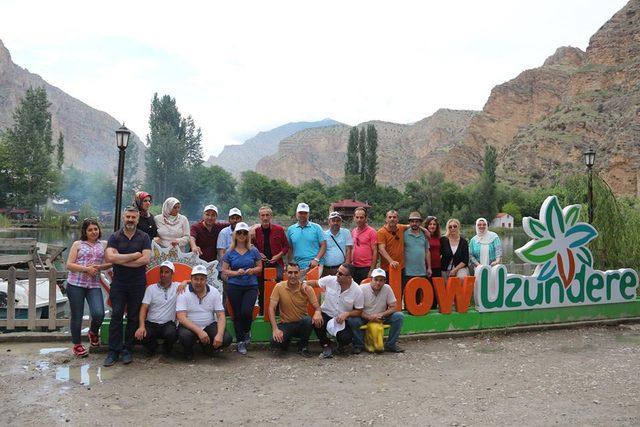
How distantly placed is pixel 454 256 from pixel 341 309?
221cm

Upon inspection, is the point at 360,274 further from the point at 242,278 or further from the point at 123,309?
the point at 123,309

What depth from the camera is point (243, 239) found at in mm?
6602

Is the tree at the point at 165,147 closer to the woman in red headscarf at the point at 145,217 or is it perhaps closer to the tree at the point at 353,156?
the tree at the point at 353,156

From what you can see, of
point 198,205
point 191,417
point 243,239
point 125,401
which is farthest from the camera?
point 198,205

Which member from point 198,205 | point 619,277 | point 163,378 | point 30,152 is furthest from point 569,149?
point 163,378

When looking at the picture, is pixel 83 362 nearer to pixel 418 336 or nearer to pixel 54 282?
pixel 54 282

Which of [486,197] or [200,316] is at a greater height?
[486,197]

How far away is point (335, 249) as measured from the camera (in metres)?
7.41

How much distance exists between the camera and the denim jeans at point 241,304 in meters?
6.66

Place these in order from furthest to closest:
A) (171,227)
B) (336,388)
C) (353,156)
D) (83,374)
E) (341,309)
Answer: (353,156)
(171,227)
(341,309)
(83,374)
(336,388)

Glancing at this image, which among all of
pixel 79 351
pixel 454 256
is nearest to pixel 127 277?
pixel 79 351

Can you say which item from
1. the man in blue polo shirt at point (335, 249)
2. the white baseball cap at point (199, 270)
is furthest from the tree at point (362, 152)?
the white baseball cap at point (199, 270)

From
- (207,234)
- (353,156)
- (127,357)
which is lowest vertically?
(127,357)

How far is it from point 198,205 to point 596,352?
261 ft
